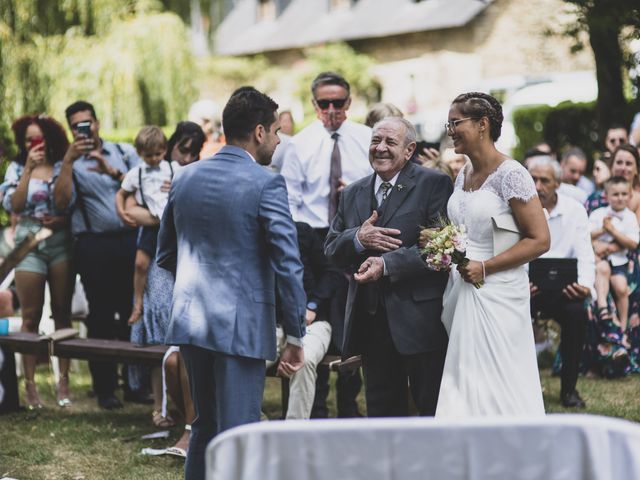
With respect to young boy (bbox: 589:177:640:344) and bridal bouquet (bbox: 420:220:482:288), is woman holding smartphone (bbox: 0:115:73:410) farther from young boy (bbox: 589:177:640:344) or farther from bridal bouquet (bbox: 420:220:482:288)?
young boy (bbox: 589:177:640:344)

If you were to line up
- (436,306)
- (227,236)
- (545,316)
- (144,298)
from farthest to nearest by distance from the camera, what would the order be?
1. (545,316)
2. (144,298)
3. (436,306)
4. (227,236)

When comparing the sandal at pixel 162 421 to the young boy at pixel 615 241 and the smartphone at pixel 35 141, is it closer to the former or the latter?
the smartphone at pixel 35 141

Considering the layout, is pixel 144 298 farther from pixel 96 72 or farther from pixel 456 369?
pixel 96 72

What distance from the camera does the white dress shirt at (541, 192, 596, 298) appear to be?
7.84 m

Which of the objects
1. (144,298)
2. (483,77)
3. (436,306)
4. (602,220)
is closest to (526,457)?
(436,306)

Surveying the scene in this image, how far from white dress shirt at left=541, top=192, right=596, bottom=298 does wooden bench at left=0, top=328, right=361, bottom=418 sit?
7.22 ft

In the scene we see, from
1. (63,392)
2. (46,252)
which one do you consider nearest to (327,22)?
(46,252)

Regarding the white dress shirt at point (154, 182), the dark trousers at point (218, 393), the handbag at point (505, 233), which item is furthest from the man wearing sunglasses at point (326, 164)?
the dark trousers at point (218, 393)

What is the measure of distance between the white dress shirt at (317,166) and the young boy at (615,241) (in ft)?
8.66

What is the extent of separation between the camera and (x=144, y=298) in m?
7.28

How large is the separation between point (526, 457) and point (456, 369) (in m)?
2.24

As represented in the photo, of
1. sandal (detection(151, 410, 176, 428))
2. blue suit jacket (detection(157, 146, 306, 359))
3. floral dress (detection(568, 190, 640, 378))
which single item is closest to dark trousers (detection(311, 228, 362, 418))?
sandal (detection(151, 410, 176, 428))

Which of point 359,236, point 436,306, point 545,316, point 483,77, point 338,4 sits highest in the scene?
point 338,4

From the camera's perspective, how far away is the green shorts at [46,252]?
26.6 ft
